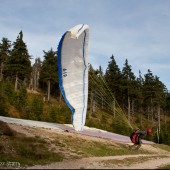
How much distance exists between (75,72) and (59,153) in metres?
5.38

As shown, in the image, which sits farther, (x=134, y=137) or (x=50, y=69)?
(x=50, y=69)

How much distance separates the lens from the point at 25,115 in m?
37.2

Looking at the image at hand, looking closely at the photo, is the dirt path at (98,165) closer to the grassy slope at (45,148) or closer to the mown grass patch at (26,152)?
the grassy slope at (45,148)

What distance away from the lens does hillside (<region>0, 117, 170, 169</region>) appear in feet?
38.2

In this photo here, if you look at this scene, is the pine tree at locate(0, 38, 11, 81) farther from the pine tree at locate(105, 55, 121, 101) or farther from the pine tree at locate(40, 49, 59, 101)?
the pine tree at locate(105, 55, 121, 101)

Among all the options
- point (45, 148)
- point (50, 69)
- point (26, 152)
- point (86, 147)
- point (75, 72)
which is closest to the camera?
point (26, 152)

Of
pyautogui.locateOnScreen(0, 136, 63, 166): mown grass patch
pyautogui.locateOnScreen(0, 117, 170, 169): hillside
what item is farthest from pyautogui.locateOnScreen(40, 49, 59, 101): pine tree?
pyautogui.locateOnScreen(0, 136, 63, 166): mown grass patch

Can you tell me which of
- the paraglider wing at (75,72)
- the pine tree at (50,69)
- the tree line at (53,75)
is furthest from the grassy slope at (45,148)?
the pine tree at (50,69)

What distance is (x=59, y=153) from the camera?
1413cm

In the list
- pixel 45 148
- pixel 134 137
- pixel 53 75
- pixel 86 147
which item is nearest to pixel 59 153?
pixel 45 148

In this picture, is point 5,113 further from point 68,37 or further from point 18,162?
point 18,162

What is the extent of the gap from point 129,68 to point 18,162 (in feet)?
171

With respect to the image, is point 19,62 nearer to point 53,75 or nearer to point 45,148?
point 53,75

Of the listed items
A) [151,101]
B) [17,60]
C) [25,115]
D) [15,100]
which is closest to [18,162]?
[25,115]
